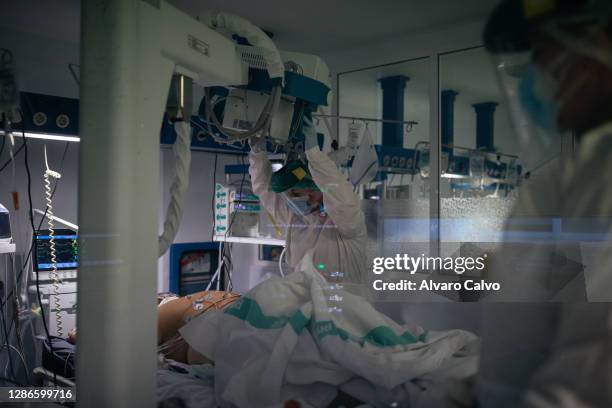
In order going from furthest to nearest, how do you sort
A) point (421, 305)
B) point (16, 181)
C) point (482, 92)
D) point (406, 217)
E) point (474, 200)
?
point (482, 92) → point (406, 217) → point (474, 200) → point (16, 181) → point (421, 305)

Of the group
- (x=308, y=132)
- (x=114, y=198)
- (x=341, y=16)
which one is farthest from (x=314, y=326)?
(x=341, y=16)

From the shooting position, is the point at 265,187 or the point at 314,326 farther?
the point at 265,187

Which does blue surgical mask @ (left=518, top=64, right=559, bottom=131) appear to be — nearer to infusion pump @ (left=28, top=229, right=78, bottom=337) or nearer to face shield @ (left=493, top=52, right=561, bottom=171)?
face shield @ (left=493, top=52, right=561, bottom=171)

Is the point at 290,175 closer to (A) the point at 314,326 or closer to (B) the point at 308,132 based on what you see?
(B) the point at 308,132

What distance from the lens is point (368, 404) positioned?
1017 millimetres

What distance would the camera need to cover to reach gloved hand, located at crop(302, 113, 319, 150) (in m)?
1.79

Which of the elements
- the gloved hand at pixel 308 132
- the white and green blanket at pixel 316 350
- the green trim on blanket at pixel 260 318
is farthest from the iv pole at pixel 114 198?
the gloved hand at pixel 308 132

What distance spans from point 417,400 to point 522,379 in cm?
35

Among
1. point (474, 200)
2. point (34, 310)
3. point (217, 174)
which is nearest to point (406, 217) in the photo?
point (474, 200)

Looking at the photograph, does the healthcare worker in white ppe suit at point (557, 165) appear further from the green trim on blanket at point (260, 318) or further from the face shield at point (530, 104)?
the green trim on blanket at point (260, 318)

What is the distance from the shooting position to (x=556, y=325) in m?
0.69

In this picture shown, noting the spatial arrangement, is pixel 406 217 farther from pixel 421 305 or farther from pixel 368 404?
pixel 368 404

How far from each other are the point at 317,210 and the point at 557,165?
1.94 metres

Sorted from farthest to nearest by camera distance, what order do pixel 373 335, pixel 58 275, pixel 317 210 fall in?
pixel 317 210 < pixel 58 275 < pixel 373 335
